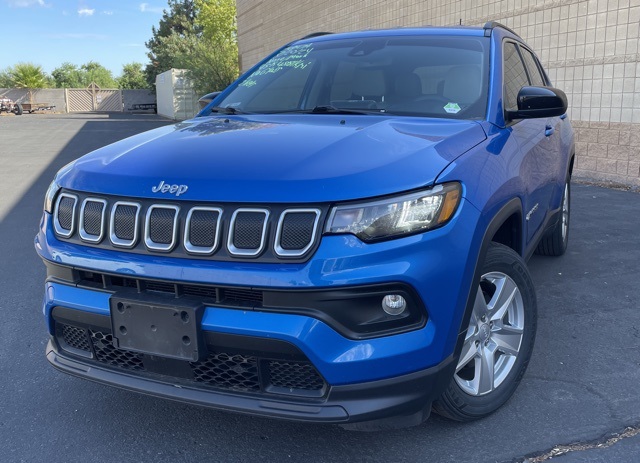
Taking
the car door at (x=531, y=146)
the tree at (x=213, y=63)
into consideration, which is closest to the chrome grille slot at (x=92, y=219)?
the car door at (x=531, y=146)

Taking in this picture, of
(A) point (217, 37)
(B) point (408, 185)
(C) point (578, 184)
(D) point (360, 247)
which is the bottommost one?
(C) point (578, 184)

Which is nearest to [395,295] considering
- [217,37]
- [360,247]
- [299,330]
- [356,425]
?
[360,247]

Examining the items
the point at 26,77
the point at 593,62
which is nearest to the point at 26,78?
the point at 26,77

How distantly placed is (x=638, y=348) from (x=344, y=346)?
2300 mm

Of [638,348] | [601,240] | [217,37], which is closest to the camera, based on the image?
[638,348]

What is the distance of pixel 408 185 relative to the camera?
2.19 m

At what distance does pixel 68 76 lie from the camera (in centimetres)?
9012

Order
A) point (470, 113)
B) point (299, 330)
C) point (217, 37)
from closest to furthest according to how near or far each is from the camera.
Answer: point (299, 330)
point (470, 113)
point (217, 37)

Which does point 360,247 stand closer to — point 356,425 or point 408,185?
point 408,185

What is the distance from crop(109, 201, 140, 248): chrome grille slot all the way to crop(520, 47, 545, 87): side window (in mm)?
3159

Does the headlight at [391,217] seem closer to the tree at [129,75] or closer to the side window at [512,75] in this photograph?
the side window at [512,75]

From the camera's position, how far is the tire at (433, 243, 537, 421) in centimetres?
260

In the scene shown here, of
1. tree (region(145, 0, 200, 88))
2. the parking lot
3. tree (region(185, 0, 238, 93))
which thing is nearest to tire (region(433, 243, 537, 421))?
the parking lot

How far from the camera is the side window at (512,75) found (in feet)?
11.4
